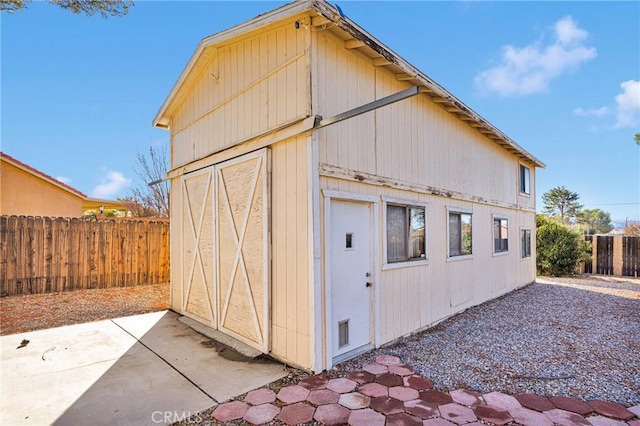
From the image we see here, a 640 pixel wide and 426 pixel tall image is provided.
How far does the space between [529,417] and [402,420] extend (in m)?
1.17

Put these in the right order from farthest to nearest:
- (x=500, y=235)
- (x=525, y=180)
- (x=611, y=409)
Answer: (x=525, y=180)
(x=500, y=235)
(x=611, y=409)

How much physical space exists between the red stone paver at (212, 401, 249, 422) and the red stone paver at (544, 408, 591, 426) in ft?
9.29

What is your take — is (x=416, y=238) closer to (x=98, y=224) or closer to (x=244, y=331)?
(x=244, y=331)

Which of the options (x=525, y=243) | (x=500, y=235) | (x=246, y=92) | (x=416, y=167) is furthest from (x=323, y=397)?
(x=525, y=243)

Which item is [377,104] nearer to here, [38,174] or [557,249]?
[557,249]

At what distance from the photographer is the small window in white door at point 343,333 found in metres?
4.24

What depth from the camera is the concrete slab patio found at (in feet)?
9.86

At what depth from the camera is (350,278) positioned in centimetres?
441

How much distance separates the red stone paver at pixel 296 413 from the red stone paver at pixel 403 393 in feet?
2.94

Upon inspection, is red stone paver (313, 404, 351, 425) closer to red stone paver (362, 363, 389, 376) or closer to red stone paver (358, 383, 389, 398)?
red stone paver (358, 383, 389, 398)

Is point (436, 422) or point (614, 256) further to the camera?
point (614, 256)

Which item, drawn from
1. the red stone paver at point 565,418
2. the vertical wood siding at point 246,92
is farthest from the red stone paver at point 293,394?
the vertical wood siding at point 246,92

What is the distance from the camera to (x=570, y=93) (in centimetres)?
1514

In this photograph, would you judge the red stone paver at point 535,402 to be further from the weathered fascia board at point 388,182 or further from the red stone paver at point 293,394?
the weathered fascia board at point 388,182
